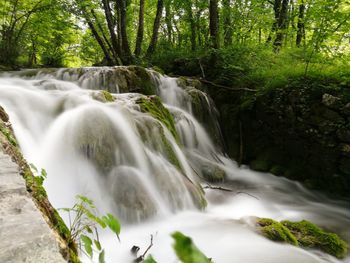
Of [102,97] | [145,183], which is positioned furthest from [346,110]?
[102,97]

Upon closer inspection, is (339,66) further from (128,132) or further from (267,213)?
(128,132)

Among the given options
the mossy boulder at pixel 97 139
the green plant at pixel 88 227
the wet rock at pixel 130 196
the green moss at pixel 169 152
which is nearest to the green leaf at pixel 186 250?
the green plant at pixel 88 227

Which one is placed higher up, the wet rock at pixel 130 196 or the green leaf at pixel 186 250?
the green leaf at pixel 186 250

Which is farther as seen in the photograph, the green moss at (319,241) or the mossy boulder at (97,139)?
the mossy boulder at (97,139)

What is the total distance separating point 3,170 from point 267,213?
3996 millimetres

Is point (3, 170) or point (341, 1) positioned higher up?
point (341, 1)

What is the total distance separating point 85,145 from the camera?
404 cm

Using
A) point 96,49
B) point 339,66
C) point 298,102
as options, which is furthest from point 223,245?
point 96,49

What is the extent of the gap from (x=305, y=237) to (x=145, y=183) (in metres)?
2.10

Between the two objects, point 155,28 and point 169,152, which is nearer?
point 169,152

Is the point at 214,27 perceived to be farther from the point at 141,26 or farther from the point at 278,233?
the point at 278,233

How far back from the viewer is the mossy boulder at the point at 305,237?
11.0ft

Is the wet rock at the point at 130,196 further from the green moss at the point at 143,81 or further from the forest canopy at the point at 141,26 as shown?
the forest canopy at the point at 141,26

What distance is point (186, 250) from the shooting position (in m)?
Answer: 0.36
